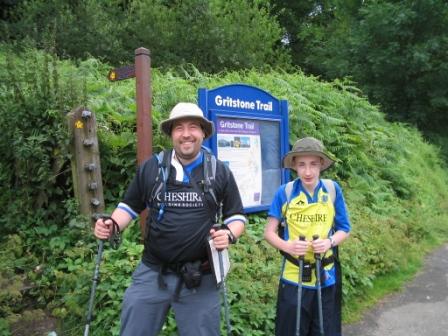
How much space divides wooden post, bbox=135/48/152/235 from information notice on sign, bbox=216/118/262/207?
931 mm

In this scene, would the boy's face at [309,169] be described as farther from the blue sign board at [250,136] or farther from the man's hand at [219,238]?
the blue sign board at [250,136]

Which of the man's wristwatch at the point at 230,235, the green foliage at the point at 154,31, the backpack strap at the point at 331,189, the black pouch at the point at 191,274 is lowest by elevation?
the black pouch at the point at 191,274

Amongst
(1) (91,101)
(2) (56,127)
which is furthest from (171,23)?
(2) (56,127)

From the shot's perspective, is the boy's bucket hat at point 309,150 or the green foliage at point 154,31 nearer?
the boy's bucket hat at point 309,150

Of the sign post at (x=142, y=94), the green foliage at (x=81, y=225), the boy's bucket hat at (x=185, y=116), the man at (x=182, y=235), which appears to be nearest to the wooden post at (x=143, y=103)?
the sign post at (x=142, y=94)

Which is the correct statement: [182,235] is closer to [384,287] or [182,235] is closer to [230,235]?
[230,235]

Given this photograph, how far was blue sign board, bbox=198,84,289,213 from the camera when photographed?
17.7ft

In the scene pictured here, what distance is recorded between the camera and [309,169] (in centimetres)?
337

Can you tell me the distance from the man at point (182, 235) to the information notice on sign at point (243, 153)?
7.66 feet

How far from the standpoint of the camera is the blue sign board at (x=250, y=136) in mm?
5406

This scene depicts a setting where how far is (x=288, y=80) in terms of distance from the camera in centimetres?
1023

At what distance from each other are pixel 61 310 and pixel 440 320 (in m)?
3.95

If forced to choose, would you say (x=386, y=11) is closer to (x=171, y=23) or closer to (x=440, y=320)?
(x=171, y=23)

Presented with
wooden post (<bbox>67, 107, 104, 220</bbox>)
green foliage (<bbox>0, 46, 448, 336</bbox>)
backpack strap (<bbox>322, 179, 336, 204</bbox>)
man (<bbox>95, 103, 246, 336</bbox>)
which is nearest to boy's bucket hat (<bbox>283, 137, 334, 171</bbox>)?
backpack strap (<bbox>322, 179, 336, 204</bbox>)
